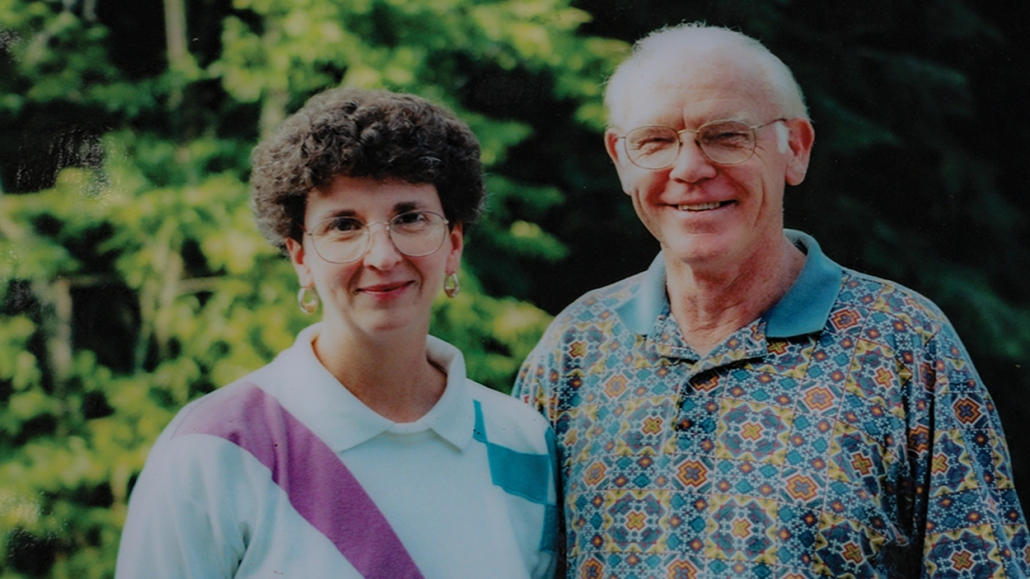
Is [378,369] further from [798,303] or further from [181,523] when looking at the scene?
[798,303]

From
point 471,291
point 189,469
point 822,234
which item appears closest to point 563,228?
point 471,291

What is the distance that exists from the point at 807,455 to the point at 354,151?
0.94m

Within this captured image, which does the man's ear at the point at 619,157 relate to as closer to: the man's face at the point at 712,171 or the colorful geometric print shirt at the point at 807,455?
the man's face at the point at 712,171

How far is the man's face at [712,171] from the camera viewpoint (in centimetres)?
192

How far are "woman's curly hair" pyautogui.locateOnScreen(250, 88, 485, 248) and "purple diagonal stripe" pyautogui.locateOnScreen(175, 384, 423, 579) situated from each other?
1.07 feet

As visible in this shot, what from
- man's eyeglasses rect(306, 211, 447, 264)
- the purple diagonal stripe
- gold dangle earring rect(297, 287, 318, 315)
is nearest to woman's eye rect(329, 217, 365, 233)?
man's eyeglasses rect(306, 211, 447, 264)

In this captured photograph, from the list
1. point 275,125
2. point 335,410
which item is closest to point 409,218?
point 335,410

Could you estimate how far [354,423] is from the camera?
1763 mm

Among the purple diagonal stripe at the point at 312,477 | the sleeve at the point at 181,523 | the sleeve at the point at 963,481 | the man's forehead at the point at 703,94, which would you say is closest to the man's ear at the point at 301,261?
the purple diagonal stripe at the point at 312,477

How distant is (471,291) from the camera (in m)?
3.51

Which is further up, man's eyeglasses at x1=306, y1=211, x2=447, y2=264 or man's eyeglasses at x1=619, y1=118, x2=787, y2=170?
man's eyeglasses at x1=619, y1=118, x2=787, y2=170

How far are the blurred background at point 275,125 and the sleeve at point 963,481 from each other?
1850 millimetres

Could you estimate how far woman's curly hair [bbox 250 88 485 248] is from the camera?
5.65 feet

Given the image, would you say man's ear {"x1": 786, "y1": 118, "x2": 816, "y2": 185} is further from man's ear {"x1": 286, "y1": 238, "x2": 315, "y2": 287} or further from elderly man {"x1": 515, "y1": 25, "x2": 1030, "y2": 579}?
man's ear {"x1": 286, "y1": 238, "x2": 315, "y2": 287}
